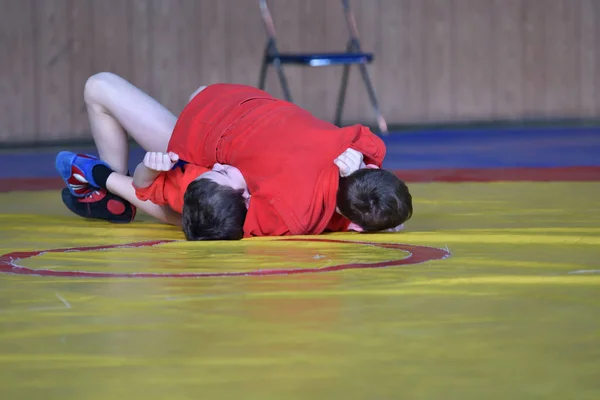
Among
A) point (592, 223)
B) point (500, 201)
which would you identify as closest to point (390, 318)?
point (592, 223)

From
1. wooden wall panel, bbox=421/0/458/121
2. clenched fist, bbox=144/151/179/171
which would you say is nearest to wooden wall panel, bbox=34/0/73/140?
wooden wall panel, bbox=421/0/458/121

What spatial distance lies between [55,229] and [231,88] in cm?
57

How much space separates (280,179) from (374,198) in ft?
0.68

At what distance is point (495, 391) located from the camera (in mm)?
1303

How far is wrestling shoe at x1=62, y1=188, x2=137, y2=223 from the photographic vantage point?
2959mm

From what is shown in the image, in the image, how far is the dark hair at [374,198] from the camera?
8.30 ft

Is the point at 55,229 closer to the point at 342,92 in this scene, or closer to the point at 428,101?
the point at 342,92

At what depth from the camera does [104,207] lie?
297 centimetres

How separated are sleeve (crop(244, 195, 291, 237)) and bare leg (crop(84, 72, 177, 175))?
1.81 ft

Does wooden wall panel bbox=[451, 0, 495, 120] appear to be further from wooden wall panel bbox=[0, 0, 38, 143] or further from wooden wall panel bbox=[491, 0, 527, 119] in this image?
wooden wall panel bbox=[0, 0, 38, 143]

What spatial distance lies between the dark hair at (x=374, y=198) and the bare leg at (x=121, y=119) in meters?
0.67

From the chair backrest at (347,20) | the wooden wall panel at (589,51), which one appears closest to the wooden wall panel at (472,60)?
the wooden wall panel at (589,51)

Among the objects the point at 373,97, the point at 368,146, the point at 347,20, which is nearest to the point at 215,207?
the point at 368,146

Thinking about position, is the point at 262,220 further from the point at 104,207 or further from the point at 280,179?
the point at 104,207
